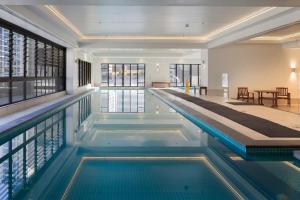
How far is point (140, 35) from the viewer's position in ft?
50.8

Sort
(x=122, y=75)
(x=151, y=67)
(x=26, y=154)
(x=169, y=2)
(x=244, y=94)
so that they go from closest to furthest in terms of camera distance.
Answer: (x=26, y=154), (x=169, y=2), (x=244, y=94), (x=151, y=67), (x=122, y=75)

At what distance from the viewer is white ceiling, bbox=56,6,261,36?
9547 millimetres

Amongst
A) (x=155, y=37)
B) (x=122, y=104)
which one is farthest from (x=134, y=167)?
(x=155, y=37)

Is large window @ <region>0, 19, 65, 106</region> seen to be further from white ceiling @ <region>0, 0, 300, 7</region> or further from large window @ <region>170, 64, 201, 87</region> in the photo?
large window @ <region>170, 64, 201, 87</region>

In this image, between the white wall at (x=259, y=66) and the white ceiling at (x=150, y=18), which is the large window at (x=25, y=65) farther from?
the white wall at (x=259, y=66)

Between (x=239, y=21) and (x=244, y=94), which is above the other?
(x=239, y=21)

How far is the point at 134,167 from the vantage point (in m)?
4.59

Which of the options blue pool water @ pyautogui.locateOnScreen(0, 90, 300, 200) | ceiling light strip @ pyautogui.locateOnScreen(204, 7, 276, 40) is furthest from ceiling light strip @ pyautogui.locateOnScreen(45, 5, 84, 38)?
ceiling light strip @ pyautogui.locateOnScreen(204, 7, 276, 40)

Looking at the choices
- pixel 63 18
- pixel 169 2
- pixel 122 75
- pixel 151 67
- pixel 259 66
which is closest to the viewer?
pixel 169 2

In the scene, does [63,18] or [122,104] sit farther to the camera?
[122,104]

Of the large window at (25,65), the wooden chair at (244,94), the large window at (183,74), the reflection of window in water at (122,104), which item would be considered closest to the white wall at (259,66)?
the wooden chair at (244,94)

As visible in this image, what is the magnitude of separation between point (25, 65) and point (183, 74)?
73.9 feet

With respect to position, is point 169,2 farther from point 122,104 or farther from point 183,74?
point 183,74

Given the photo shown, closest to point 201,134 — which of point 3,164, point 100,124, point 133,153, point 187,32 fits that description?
point 133,153
